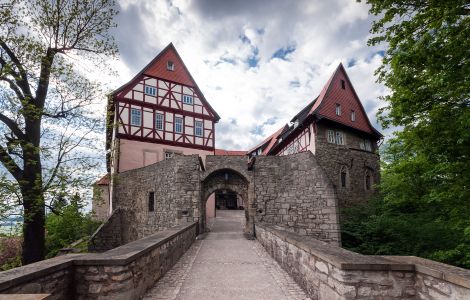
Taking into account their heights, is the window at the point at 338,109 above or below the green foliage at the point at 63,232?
above

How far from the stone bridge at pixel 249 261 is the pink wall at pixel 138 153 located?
4842mm

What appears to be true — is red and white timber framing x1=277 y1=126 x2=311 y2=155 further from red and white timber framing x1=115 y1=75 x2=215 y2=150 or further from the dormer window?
the dormer window

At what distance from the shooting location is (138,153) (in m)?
17.4

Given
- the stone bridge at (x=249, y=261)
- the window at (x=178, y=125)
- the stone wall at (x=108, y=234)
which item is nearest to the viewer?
the stone bridge at (x=249, y=261)

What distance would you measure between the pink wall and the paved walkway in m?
11.4

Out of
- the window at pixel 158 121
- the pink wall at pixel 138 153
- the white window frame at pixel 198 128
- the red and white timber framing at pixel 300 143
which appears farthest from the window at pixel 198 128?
the red and white timber framing at pixel 300 143

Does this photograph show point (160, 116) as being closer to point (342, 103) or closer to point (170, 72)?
point (170, 72)

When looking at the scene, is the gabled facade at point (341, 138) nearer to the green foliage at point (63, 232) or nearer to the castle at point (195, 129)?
the castle at point (195, 129)

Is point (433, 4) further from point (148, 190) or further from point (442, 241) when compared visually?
point (148, 190)

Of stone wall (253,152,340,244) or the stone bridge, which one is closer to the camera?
the stone bridge

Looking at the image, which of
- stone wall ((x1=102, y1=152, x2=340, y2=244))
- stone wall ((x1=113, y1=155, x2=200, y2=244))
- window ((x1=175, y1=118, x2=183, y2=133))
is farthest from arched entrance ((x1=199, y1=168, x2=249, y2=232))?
window ((x1=175, y1=118, x2=183, y2=133))

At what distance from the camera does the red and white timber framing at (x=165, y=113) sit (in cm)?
1739

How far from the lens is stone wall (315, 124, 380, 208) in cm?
1664

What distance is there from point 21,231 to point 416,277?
926 centimetres
